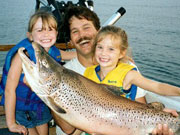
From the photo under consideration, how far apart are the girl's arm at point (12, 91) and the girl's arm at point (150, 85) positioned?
4.77 feet

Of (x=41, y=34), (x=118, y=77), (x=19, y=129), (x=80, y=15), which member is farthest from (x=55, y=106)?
(x=80, y=15)

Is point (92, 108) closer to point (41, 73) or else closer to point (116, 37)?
point (41, 73)

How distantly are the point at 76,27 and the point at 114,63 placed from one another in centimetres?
101

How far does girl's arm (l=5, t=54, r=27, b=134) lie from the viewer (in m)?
2.62

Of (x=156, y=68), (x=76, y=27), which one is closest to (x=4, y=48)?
(x=76, y=27)

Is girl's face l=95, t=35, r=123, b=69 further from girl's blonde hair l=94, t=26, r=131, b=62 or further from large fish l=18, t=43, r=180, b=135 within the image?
large fish l=18, t=43, r=180, b=135

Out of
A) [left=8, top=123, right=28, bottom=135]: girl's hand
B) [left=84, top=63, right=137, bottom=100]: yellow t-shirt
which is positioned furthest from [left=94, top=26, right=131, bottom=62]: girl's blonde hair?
[left=8, top=123, right=28, bottom=135]: girl's hand

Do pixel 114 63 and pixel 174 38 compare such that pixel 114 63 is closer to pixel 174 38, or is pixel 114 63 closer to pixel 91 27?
pixel 91 27

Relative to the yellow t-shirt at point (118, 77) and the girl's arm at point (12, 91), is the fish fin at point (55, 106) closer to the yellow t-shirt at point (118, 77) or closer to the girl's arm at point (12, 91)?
the girl's arm at point (12, 91)

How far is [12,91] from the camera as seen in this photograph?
2.68 metres

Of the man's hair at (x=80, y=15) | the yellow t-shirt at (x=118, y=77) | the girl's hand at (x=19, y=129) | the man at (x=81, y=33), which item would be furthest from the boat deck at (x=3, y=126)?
the man's hair at (x=80, y=15)

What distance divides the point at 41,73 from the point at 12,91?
66 cm

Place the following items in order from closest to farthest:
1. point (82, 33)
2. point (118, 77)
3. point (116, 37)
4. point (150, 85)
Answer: point (150, 85) < point (118, 77) < point (116, 37) < point (82, 33)

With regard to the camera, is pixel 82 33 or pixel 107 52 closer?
pixel 107 52
